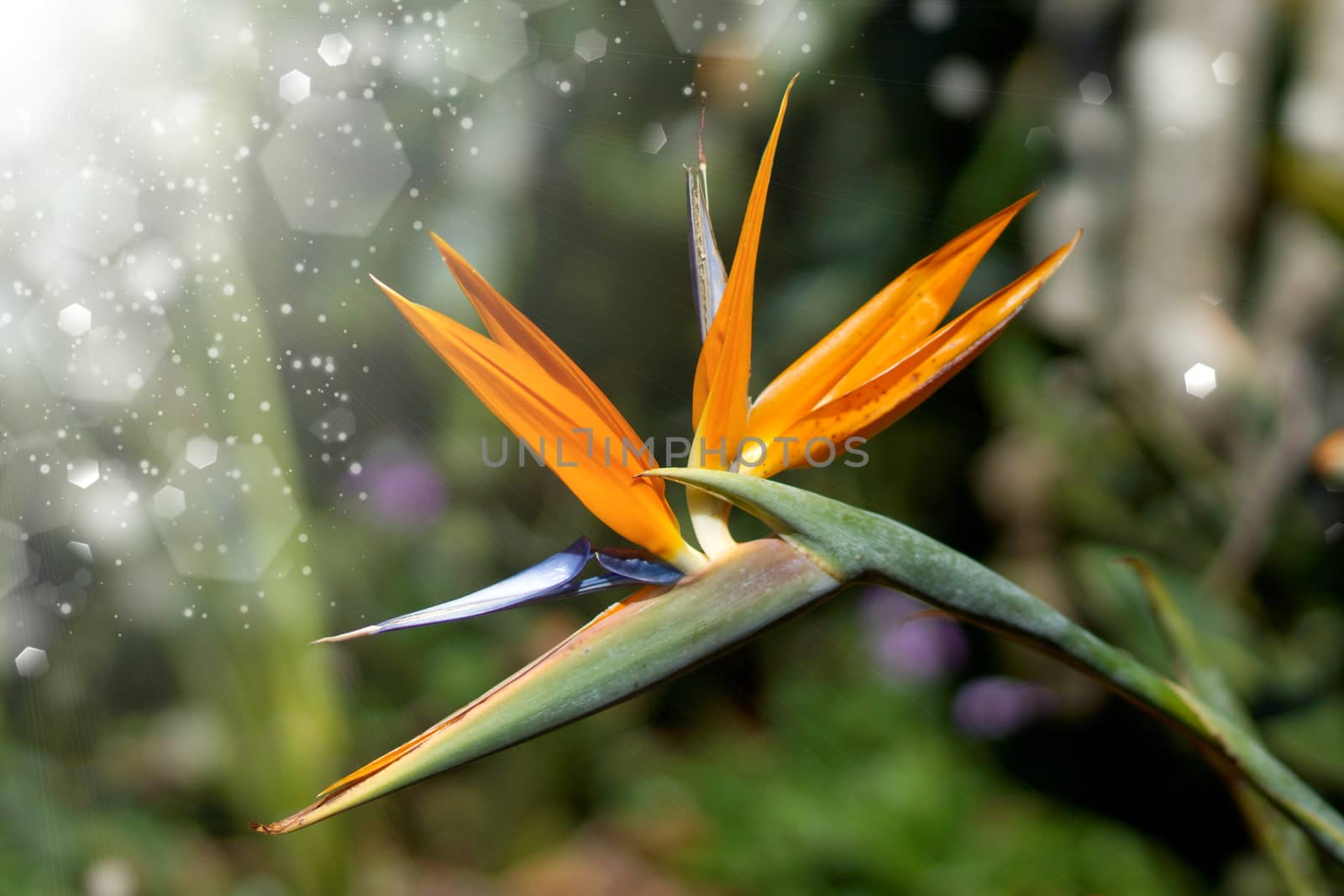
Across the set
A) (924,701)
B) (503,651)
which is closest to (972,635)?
(924,701)

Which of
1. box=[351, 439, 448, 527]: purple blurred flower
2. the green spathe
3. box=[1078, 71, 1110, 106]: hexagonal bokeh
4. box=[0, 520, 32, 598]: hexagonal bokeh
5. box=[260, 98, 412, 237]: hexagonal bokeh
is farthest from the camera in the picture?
box=[351, 439, 448, 527]: purple blurred flower

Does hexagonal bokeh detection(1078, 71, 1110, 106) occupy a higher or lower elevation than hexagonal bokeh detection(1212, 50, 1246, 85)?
lower

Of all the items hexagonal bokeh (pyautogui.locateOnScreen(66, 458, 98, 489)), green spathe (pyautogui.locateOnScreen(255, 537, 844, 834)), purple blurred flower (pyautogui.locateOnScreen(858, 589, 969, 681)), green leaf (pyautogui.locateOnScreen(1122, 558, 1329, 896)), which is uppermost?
green spathe (pyautogui.locateOnScreen(255, 537, 844, 834))

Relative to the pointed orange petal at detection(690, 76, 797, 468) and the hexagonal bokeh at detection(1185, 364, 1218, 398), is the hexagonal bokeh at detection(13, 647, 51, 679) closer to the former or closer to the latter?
the pointed orange petal at detection(690, 76, 797, 468)

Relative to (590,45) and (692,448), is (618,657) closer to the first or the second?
(692,448)

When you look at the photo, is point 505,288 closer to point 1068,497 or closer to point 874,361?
point 1068,497

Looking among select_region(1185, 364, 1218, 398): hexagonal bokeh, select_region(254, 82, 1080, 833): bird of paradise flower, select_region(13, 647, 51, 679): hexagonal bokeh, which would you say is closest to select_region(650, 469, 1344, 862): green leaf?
select_region(254, 82, 1080, 833): bird of paradise flower
